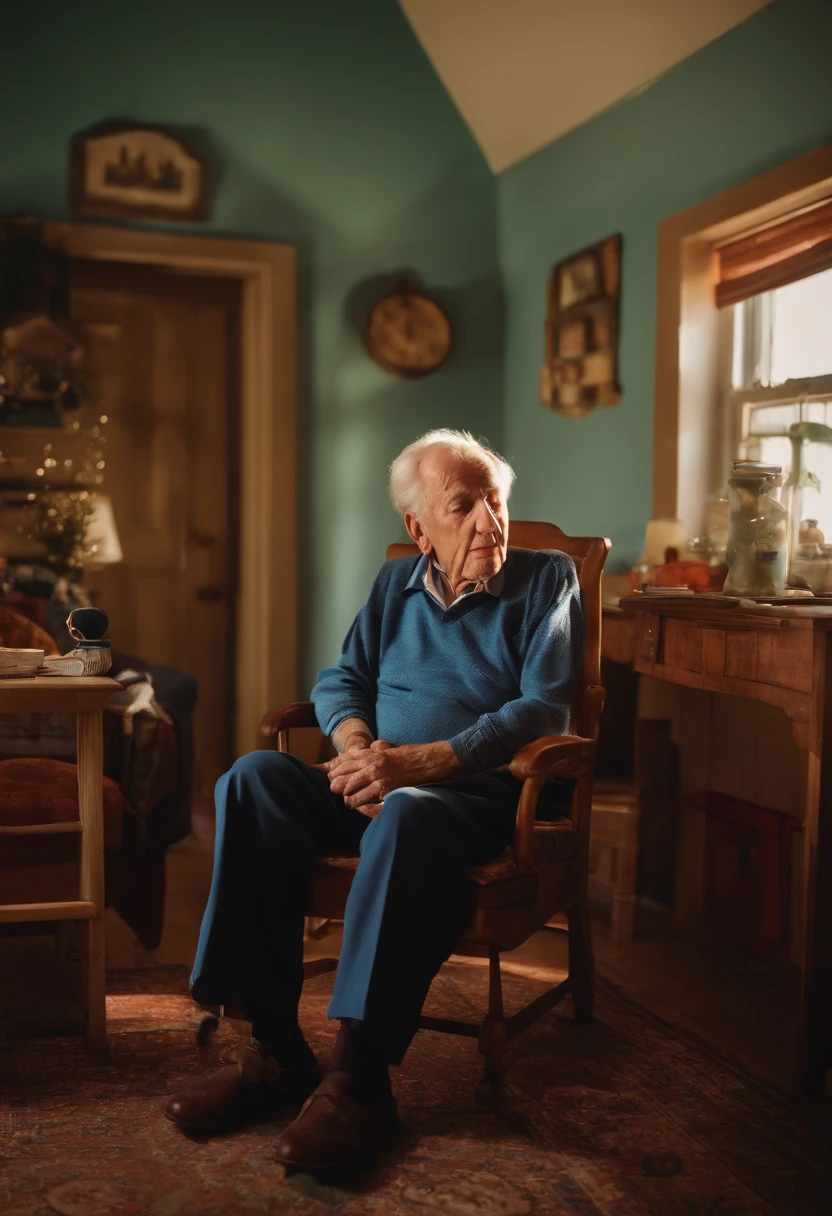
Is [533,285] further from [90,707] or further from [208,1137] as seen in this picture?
[208,1137]

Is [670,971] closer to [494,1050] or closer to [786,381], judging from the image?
[494,1050]

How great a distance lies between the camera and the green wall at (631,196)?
10.1 ft

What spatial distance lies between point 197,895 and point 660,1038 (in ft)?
5.34

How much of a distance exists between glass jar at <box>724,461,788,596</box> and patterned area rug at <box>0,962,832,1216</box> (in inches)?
40.2

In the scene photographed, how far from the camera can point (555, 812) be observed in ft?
7.92

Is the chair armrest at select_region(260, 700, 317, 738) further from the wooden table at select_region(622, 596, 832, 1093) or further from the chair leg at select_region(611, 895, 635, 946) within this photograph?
the chair leg at select_region(611, 895, 635, 946)

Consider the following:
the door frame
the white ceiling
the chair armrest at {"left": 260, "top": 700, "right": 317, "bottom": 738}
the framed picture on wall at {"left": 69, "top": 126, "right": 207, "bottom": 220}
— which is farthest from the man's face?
the framed picture on wall at {"left": 69, "top": 126, "right": 207, "bottom": 220}

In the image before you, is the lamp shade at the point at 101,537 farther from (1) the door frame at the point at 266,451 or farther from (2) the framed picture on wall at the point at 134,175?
(2) the framed picture on wall at the point at 134,175

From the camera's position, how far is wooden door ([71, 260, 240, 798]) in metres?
4.72

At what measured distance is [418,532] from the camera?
255 centimetres

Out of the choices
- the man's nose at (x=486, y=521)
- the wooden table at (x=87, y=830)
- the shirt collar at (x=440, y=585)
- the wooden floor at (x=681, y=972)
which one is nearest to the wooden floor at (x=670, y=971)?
the wooden floor at (x=681, y=972)

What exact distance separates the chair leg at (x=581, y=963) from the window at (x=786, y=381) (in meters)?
1.26

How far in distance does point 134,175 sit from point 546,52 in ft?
5.05

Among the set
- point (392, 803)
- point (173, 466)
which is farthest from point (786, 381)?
point (173, 466)
